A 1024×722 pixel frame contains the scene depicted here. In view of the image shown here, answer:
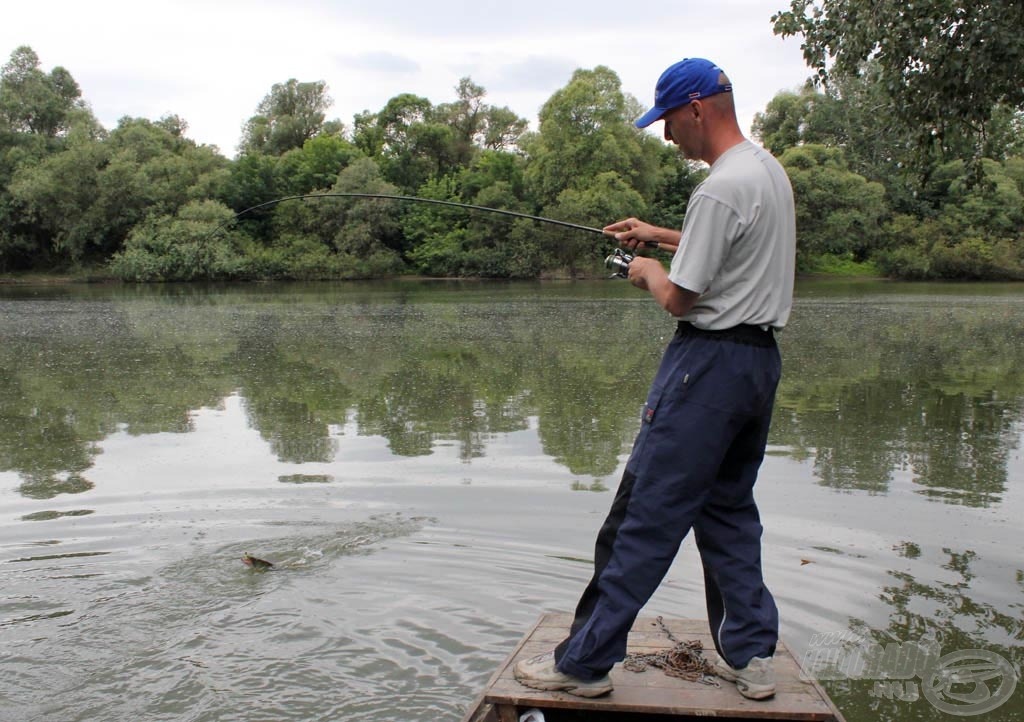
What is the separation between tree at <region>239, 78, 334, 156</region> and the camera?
77688 mm

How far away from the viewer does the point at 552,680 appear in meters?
3.34

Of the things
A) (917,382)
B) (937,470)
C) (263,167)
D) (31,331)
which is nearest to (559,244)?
(263,167)

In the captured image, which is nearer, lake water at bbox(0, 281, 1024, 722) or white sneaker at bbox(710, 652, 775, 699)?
white sneaker at bbox(710, 652, 775, 699)

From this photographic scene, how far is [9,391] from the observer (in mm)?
12188

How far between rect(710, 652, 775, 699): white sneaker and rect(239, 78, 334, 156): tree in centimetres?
7852

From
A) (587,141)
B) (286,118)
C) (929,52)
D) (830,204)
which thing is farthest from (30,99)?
(929,52)

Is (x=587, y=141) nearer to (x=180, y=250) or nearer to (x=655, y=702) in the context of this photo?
(x=180, y=250)

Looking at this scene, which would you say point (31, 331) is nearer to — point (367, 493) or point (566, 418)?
point (566, 418)

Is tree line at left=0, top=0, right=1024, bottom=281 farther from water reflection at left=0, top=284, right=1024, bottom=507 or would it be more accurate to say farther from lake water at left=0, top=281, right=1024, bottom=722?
lake water at left=0, top=281, right=1024, bottom=722

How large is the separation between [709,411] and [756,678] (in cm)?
95

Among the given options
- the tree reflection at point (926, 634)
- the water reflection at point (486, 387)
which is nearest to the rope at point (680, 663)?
the tree reflection at point (926, 634)

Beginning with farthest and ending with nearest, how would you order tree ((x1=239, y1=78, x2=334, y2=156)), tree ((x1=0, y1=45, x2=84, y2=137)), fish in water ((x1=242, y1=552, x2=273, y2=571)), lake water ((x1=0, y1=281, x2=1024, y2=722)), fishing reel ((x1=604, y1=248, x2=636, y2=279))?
tree ((x1=239, y1=78, x2=334, y2=156)), tree ((x1=0, y1=45, x2=84, y2=137)), fish in water ((x1=242, y1=552, x2=273, y2=571)), lake water ((x1=0, y1=281, x2=1024, y2=722)), fishing reel ((x1=604, y1=248, x2=636, y2=279))

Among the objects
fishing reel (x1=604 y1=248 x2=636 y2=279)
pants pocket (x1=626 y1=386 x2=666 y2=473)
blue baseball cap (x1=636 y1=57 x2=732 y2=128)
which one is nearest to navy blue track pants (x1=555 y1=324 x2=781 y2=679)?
pants pocket (x1=626 y1=386 x2=666 y2=473)

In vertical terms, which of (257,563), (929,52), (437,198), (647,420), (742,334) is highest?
(437,198)
